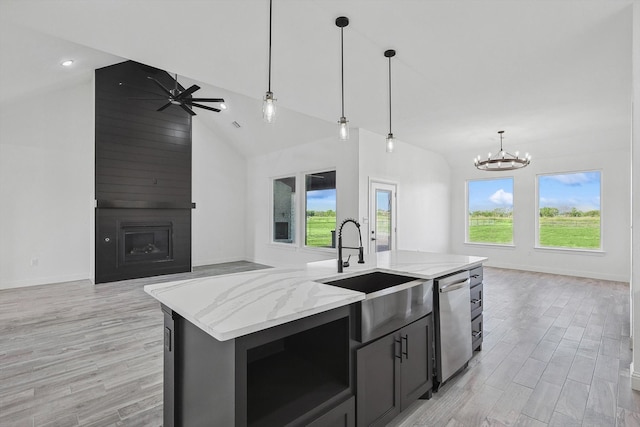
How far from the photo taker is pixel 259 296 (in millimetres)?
1570

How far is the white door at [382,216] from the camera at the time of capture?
5.94 metres

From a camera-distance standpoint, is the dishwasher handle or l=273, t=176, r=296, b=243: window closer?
the dishwasher handle

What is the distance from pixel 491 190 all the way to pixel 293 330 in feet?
26.8

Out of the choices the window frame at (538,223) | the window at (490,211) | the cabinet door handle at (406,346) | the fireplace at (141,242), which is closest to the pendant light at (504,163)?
the window frame at (538,223)

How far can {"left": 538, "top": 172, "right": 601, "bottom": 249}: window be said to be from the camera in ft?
21.4

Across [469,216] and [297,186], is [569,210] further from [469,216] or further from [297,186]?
[297,186]

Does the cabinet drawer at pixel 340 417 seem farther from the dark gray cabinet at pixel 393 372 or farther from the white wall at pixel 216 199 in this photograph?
the white wall at pixel 216 199

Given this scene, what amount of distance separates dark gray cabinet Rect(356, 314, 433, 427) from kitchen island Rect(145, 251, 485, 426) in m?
0.10

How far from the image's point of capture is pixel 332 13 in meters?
2.54

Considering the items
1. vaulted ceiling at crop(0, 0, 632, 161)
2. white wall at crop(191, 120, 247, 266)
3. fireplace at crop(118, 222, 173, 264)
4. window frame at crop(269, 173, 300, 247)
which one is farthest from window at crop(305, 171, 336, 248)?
fireplace at crop(118, 222, 173, 264)

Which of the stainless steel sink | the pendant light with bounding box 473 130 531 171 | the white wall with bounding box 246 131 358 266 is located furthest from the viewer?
the white wall with bounding box 246 131 358 266

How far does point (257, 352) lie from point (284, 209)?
5.76 metres

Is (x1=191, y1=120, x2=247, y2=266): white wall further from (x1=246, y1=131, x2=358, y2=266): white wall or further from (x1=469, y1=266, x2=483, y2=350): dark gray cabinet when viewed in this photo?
(x1=469, y1=266, x2=483, y2=350): dark gray cabinet

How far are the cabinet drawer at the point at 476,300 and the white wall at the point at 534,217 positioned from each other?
17.6 feet
